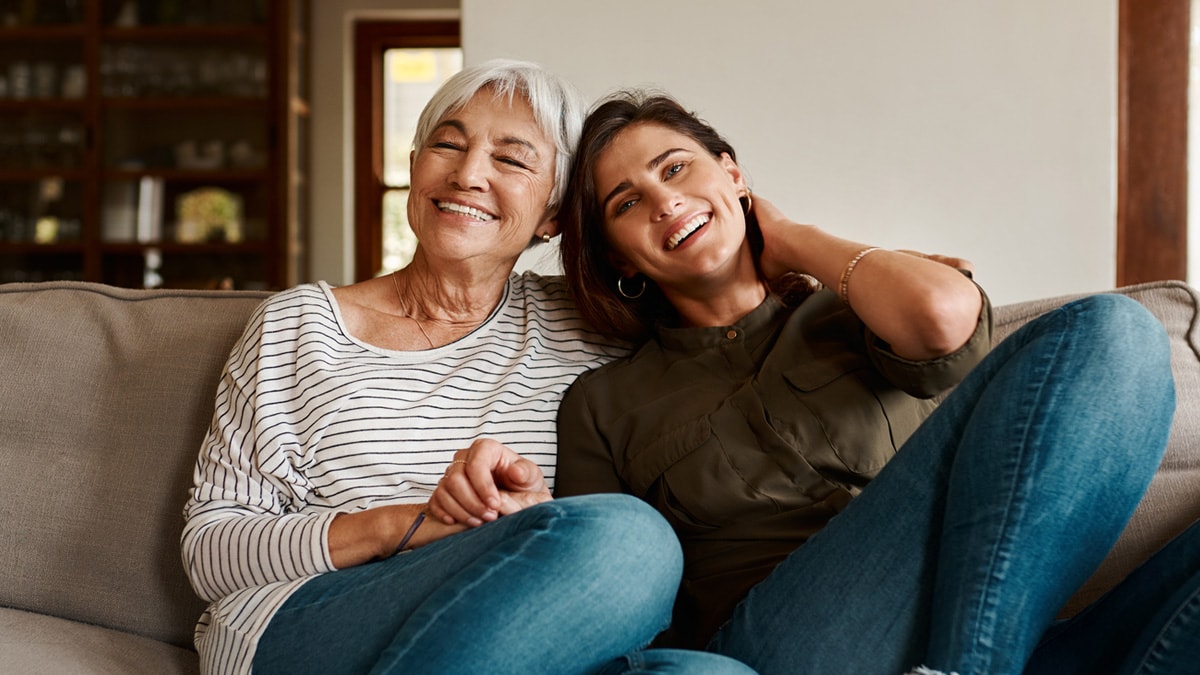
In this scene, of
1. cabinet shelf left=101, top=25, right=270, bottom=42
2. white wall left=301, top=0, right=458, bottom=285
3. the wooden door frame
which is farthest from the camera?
white wall left=301, top=0, right=458, bottom=285

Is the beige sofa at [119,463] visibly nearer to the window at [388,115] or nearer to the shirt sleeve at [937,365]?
the shirt sleeve at [937,365]

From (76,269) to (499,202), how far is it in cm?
453

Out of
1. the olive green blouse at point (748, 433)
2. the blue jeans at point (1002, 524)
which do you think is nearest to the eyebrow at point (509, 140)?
the olive green blouse at point (748, 433)

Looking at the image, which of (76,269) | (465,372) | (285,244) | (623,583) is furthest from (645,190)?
(76,269)

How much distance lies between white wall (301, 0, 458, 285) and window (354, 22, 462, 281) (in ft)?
0.20

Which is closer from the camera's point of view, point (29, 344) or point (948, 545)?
point (948, 545)

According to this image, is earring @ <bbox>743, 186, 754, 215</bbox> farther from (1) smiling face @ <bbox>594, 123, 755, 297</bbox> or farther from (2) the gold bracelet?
(2) the gold bracelet

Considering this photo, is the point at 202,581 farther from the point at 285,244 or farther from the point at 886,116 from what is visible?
the point at 285,244

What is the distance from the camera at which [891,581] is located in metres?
1.04

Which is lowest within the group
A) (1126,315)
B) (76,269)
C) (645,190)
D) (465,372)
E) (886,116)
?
(76,269)

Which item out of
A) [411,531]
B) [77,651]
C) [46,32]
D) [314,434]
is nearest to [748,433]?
[411,531]

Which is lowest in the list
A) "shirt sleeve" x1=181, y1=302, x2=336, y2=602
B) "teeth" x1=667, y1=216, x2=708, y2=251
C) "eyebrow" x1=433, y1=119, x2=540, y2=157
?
"shirt sleeve" x1=181, y1=302, x2=336, y2=602

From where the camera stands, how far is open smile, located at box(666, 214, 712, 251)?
1394 mm

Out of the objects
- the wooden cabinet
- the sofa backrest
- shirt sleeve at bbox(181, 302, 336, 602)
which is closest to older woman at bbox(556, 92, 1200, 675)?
shirt sleeve at bbox(181, 302, 336, 602)
